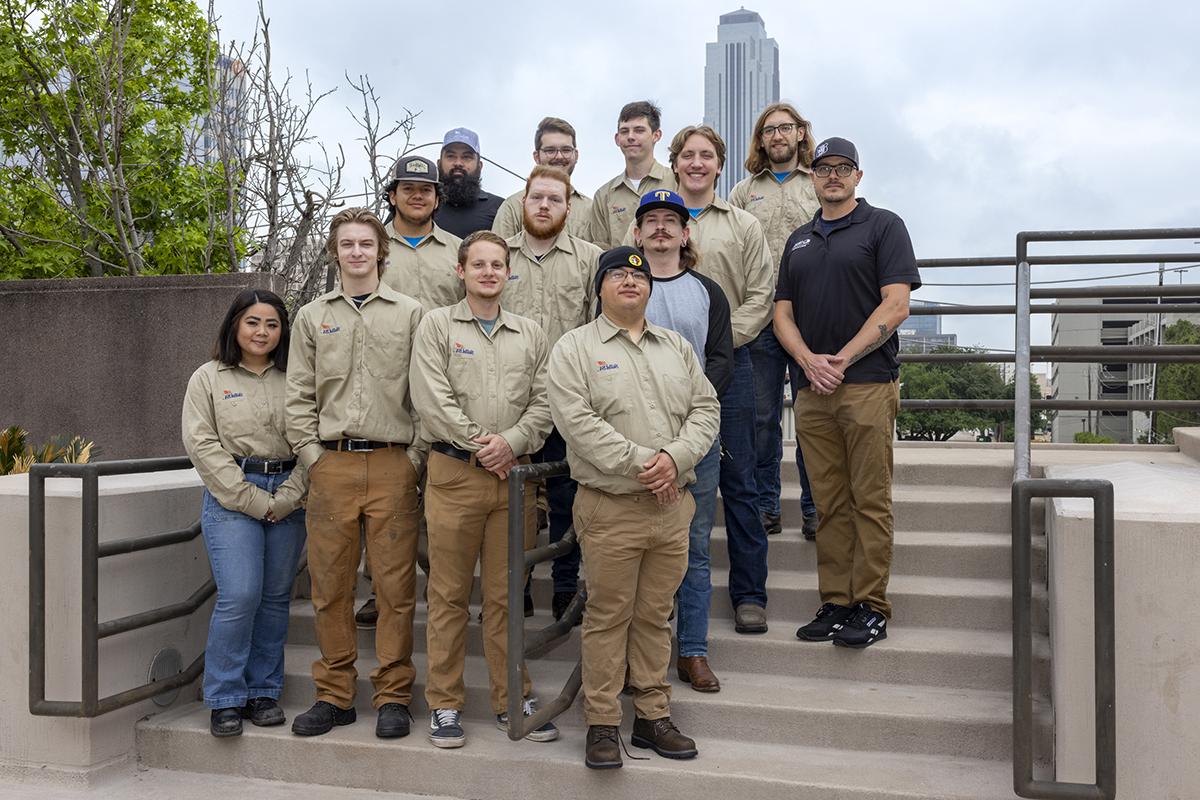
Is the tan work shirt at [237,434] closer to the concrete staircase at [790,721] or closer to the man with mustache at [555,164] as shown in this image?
the concrete staircase at [790,721]

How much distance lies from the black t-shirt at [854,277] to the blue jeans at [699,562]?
715 mm

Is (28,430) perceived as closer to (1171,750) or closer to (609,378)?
(609,378)

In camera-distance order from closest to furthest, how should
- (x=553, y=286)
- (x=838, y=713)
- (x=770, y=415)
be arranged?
(x=838, y=713)
(x=553, y=286)
(x=770, y=415)

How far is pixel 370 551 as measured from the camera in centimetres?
458

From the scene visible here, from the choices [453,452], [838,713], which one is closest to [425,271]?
[453,452]

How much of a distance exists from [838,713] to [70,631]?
125 inches

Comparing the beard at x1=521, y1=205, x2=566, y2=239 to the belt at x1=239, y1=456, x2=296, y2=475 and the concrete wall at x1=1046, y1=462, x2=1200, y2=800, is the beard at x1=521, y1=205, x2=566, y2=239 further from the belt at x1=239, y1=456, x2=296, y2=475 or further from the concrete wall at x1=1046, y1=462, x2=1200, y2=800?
the concrete wall at x1=1046, y1=462, x2=1200, y2=800

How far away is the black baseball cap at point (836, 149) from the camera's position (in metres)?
4.70

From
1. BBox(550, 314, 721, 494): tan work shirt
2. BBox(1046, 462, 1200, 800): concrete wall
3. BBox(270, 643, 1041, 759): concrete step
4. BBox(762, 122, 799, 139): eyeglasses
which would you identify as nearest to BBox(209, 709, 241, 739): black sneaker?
BBox(270, 643, 1041, 759): concrete step

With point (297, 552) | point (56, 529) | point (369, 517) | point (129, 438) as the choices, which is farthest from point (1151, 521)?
point (129, 438)

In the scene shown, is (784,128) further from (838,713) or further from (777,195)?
(838,713)

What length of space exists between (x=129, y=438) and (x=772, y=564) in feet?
14.7

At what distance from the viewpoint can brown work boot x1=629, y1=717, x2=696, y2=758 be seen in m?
4.15

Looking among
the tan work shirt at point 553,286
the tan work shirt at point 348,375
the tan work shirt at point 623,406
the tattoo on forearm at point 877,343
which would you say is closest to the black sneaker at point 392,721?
the tan work shirt at point 348,375
